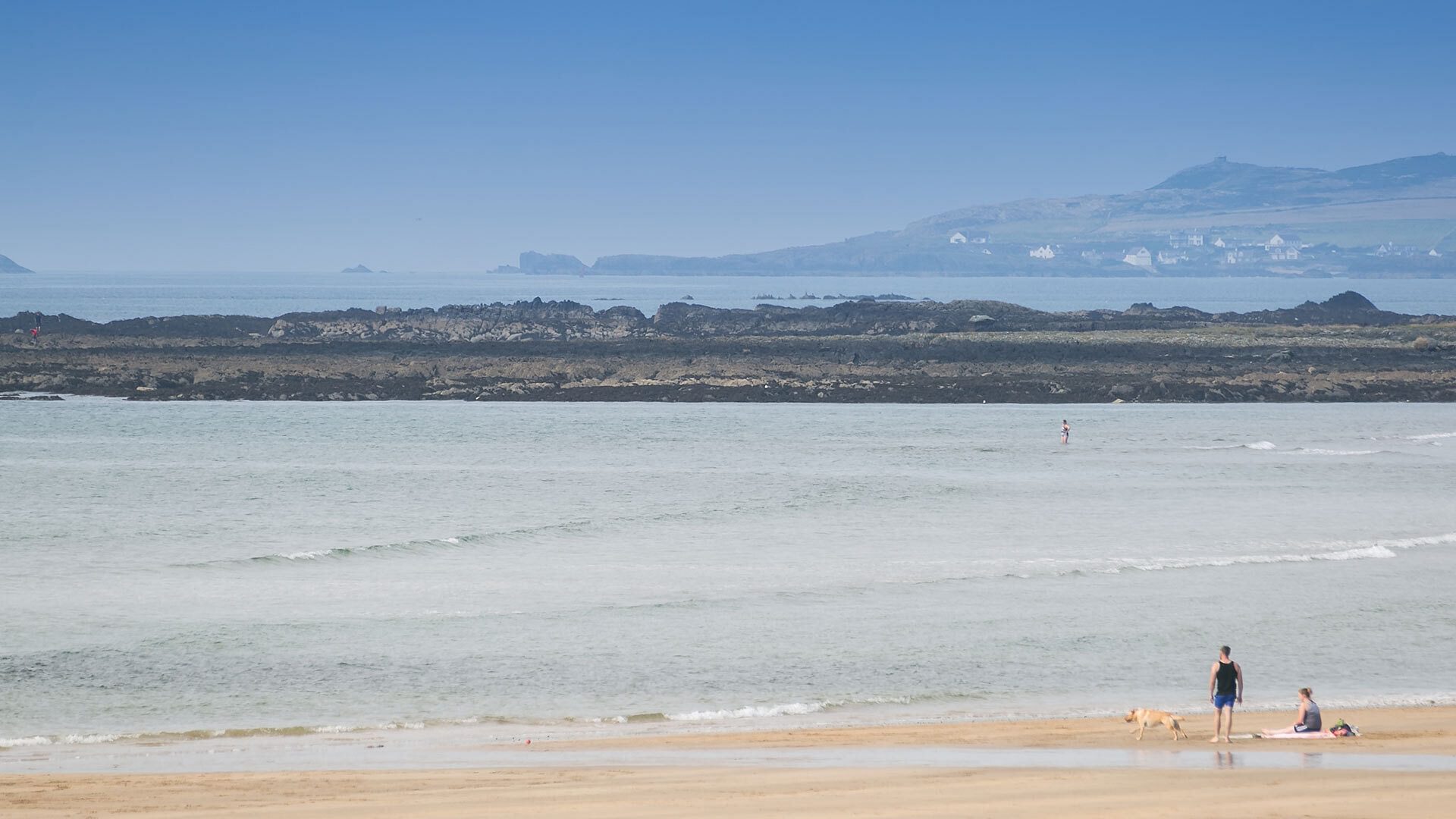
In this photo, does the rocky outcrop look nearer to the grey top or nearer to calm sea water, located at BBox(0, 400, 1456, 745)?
calm sea water, located at BBox(0, 400, 1456, 745)

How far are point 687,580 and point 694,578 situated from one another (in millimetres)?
262

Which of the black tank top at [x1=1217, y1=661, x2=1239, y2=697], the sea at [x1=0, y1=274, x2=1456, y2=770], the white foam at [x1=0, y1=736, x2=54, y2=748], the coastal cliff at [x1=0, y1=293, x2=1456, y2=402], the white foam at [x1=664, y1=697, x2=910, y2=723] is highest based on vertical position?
the coastal cliff at [x1=0, y1=293, x2=1456, y2=402]

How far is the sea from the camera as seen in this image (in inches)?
703

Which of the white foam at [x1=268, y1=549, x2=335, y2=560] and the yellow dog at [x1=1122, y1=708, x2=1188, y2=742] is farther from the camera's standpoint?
the white foam at [x1=268, y1=549, x2=335, y2=560]

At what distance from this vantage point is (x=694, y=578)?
995 inches

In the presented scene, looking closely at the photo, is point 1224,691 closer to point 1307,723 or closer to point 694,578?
point 1307,723

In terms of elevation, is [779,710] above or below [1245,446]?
below

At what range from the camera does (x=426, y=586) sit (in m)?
24.5

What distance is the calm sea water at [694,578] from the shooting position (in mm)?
18109

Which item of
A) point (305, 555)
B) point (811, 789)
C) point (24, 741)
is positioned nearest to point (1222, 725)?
point (811, 789)

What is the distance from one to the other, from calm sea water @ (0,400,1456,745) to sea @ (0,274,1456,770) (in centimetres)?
10

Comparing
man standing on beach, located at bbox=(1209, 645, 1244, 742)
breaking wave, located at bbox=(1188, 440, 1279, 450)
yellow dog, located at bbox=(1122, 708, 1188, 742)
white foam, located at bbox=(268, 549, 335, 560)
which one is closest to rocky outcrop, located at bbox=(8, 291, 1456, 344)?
breaking wave, located at bbox=(1188, 440, 1279, 450)

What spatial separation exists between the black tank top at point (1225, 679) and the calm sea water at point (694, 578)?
225cm

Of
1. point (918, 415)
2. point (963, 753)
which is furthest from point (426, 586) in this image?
point (918, 415)
